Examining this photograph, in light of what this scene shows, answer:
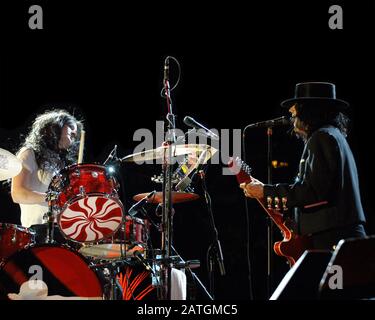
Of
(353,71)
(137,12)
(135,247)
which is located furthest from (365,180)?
(137,12)

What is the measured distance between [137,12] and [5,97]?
167cm

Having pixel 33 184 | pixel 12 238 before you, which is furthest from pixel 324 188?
pixel 33 184

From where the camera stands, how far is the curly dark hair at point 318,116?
142 inches

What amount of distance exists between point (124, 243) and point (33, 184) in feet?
3.28

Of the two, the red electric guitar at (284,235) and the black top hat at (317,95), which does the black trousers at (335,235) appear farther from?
the black top hat at (317,95)

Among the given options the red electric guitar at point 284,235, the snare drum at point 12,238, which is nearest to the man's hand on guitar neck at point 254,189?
the red electric guitar at point 284,235

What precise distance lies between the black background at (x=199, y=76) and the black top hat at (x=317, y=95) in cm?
161

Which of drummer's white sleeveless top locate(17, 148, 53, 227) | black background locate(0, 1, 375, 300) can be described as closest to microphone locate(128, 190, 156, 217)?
drummer's white sleeveless top locate(17, 148, 53, 227)

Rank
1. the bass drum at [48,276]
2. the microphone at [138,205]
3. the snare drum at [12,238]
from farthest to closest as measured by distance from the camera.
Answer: the microphone at [138,205] < the snare drum at [12,238] < the bass drum at [48,276]

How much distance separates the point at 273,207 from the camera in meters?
3.64

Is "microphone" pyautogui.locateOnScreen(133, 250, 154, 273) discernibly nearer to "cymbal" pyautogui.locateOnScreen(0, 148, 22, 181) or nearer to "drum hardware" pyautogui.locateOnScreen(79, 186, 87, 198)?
→ "drum hardware" pyautogui.locateOnScreen(79, 186, 87, 198)

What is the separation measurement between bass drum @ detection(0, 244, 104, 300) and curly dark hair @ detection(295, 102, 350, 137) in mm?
1755

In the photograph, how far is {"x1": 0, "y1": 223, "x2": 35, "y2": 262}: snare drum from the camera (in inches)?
147

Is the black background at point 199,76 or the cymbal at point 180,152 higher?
the black background at point 199,76
